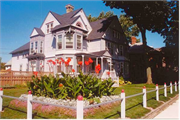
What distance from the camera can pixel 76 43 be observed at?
2036 cm

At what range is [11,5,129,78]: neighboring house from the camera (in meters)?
20.2

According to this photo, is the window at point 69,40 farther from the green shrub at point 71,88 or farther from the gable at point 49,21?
the green shrub at point 71,88

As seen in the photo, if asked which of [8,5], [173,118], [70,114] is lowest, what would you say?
[173,118]

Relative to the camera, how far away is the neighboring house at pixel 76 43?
20.2 metres

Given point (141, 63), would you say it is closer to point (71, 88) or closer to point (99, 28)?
point (99, 28)

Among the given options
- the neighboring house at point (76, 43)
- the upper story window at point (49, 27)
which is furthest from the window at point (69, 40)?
the upper story window at point (49, 27)

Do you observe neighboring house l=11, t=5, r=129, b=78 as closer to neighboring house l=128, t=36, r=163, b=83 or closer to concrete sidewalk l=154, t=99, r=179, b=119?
neighboring house l=128, t=36, r=163, b=83

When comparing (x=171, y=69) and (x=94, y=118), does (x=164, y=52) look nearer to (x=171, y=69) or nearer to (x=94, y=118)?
(x=171, y=69)

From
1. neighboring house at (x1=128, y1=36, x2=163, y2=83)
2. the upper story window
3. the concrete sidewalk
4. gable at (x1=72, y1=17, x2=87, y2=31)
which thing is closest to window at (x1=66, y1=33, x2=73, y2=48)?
gable at (x1=72, y1=17, x2=87, y2=31)

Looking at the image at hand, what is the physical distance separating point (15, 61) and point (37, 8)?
23.9 m

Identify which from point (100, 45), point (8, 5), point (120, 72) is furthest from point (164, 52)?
point (8, 5)

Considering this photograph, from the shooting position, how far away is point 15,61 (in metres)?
30.9

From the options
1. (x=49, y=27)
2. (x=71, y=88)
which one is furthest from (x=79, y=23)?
(x=71, y=88)

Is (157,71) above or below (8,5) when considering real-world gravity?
below
